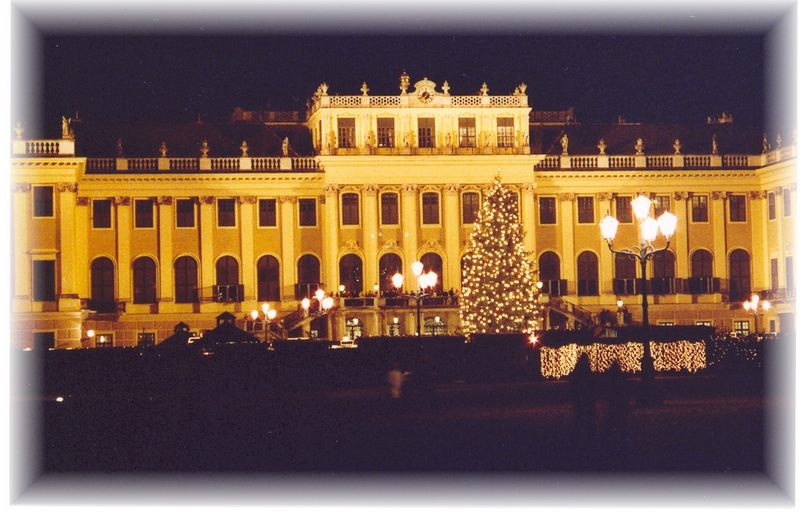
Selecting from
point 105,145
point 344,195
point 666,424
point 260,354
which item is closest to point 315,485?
point 666,424

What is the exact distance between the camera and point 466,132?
223 feet

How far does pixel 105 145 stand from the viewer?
70.2 metres

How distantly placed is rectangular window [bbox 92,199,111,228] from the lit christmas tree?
1942 centimetres

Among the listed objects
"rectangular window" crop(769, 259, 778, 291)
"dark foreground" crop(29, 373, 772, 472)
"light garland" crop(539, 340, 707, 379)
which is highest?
"rectangular window" crop(769, 259, 778, 291)

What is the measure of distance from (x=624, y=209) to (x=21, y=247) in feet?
89.1

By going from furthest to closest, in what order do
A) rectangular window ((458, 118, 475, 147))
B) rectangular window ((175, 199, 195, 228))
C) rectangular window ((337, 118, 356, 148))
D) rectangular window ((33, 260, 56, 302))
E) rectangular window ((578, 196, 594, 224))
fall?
rectangular window ((578, 196, 594, 224)), rectangular window ((175, 199, 195, 228)), rectangular window ((458, 118, 475, 147)), rectangular window ((337, 118, 356, 148)), rectangular window ((33, 260, 56, 302))

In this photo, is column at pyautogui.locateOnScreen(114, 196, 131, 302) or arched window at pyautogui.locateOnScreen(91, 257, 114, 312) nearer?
arched window at pyautogui.locateOnScreen(91, 257, 114, 312)

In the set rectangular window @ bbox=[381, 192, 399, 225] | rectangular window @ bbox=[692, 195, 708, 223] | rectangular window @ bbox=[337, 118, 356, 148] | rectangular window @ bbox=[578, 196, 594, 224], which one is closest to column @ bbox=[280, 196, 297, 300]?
rectangular window @ bbox=[337, 118, 356, 148]

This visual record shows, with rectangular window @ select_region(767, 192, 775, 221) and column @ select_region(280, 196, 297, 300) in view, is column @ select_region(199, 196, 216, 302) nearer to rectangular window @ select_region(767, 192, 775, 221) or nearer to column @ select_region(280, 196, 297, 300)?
column @ select_region(280, 196, 297, 300)

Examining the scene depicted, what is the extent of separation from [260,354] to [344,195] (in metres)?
30.7

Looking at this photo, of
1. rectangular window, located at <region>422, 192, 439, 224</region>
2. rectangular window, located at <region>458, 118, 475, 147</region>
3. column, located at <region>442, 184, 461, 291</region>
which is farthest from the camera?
rectangular window, located at <region>422, 192, 439, 224</region>

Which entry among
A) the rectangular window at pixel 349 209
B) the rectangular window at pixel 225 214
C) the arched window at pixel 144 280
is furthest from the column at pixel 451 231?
the arched window at pixel 144 280

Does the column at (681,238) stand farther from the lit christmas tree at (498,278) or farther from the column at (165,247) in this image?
the column at (165,247)

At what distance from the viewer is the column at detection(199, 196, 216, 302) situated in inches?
2685
